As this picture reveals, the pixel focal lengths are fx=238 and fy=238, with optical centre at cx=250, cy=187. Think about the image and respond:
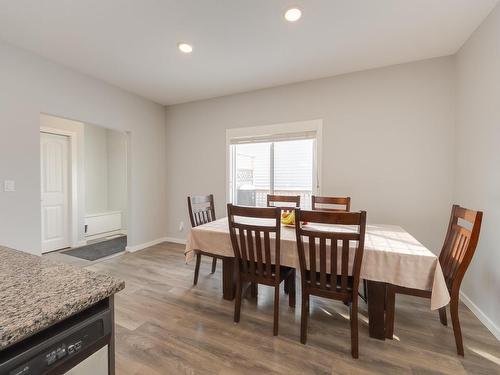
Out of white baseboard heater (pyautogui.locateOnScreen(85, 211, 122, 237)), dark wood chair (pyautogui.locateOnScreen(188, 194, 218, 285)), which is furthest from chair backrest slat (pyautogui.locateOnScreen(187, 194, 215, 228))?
white baseboard heater (pyautogui.locateOnScreen(85, 211, 122, 237))

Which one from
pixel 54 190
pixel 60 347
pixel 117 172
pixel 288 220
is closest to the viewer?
pixel 60 347

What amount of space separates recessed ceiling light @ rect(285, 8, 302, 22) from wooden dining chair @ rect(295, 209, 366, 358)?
1.67 meters

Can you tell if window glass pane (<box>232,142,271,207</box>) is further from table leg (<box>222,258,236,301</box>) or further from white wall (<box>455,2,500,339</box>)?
white wall (<box>455,2,500,339</box>)

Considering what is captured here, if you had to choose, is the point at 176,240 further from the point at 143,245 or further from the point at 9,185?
the point at 9,185

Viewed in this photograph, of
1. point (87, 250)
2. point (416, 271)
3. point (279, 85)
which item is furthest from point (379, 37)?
point (87, 250)

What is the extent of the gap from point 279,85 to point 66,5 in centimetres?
246

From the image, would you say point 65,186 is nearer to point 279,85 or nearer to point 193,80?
point 193,80

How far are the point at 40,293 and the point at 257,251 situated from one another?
53.2 inches

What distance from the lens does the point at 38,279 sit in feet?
2.63

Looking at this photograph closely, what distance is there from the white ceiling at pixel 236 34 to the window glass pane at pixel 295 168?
942mm

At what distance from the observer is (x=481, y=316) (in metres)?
2.04

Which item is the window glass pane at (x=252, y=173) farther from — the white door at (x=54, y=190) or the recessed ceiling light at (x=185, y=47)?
the white door at (x=54, y=190)

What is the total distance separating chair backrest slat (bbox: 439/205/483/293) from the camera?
5.00ft

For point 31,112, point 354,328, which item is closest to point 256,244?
point 354,328
